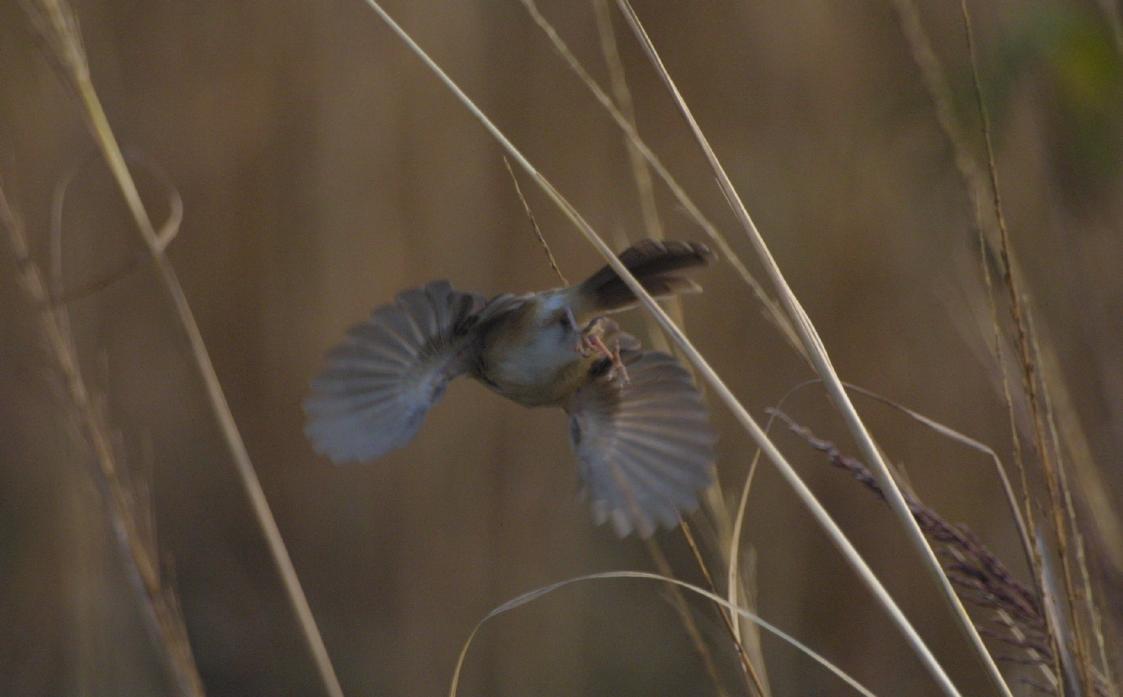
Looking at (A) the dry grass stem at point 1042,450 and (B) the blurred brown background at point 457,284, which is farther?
(B) the blurred brown background at point 457,284

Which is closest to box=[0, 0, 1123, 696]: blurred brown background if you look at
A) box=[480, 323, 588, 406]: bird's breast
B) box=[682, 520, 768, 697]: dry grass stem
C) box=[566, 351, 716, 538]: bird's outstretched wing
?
box=[566, 351, 716, 538]: bird's outstretched wing

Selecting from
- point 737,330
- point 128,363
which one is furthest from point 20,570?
point 737,330

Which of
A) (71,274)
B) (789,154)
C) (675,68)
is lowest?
(789,154)

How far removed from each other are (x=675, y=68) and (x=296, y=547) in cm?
114

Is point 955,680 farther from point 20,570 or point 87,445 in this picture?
point 87,445

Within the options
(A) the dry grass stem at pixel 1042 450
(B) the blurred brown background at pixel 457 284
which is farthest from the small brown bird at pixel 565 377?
(B) the blurred brown background at pixel 457 284

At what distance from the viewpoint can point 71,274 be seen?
6.89 feet

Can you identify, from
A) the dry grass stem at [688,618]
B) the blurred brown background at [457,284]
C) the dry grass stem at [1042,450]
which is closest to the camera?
the dry grass stem at [1042,450]

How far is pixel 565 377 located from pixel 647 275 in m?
0.10

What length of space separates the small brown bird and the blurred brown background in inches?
42.9

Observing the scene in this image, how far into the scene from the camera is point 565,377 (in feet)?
3.05

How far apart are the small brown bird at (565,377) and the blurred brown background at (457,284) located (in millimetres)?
1090

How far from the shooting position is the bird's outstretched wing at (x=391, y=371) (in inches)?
35.4

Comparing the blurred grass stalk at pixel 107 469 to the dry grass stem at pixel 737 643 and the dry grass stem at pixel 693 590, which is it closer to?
the dry grass stem at pixel 693 590
